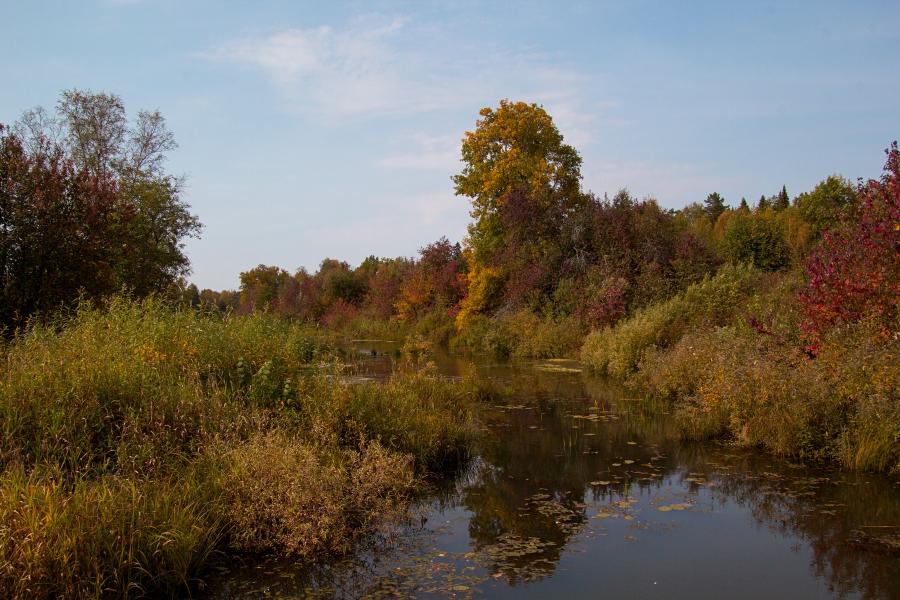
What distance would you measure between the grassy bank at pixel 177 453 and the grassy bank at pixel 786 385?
464cm

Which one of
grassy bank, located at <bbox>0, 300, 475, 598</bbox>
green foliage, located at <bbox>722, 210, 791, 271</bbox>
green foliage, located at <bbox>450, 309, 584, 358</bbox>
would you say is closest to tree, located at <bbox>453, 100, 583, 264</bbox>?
green foliage, located at <bbox>450, 309, 584, 358</bbox>

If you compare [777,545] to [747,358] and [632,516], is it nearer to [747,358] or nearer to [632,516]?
[632,516]

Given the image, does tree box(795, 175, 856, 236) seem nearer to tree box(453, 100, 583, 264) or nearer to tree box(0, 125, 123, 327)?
tree box(453, 100, 583, 264)

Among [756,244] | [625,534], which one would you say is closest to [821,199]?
[756,244]

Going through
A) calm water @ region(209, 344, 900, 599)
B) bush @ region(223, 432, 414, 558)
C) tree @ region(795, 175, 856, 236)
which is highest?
tree @ region(795, 175, 856, 236)

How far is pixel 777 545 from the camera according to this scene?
22.3 feet

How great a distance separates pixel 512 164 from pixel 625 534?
27600mm

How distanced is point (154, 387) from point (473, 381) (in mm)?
9076

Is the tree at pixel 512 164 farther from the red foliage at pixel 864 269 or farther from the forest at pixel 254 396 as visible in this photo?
the red foliage at pixel 864 269

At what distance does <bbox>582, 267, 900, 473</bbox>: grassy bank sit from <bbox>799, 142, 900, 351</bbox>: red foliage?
1.15 ft

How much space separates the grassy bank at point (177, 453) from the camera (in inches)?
210

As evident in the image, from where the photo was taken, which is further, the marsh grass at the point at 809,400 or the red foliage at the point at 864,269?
the red foliage at the point at 864,269

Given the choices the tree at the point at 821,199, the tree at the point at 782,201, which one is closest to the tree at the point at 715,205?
the tree at the point at 782,201

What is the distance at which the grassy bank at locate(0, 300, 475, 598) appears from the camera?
5.34m
